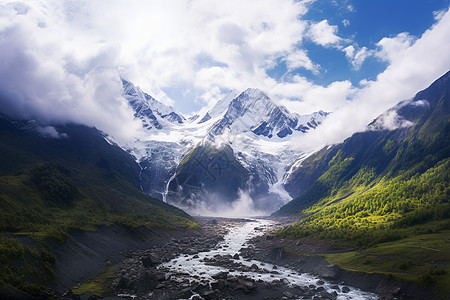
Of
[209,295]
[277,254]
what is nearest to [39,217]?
[209,295]

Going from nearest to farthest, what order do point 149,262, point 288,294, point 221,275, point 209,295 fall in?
point 209,295 < point 288,294 < point 221,275 < point 149,262

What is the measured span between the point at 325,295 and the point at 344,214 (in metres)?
117

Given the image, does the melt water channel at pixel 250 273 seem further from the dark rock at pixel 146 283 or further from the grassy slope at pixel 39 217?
the grassy slope at pixel 39 217

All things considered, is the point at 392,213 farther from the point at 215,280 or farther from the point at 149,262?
the point at 149,262

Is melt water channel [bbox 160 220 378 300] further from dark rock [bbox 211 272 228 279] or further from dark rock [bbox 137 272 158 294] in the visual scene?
dark rock [bbox 137 272 158 294]

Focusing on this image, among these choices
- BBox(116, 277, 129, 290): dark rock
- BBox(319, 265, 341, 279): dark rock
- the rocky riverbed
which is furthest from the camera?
BBox(319, 265, 341, 279): dark rock

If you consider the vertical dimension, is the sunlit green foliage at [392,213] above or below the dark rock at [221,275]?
above

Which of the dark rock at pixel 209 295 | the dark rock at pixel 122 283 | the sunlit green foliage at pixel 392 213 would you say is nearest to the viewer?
the dark rock at pixel 209 295

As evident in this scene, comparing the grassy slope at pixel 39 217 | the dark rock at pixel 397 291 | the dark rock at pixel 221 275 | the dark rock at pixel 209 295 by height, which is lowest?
the dark rock at pixel 209 295

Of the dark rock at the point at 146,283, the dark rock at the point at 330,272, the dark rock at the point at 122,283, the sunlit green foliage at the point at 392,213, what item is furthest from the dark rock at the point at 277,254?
the dark rock at the point at 122,283

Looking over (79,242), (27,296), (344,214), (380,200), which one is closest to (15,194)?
(79,242)

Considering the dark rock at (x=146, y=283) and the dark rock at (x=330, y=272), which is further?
the dark rock at (x=330, y=272)

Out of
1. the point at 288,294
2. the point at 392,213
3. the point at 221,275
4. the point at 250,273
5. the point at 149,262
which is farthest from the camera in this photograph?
the point at 392,213

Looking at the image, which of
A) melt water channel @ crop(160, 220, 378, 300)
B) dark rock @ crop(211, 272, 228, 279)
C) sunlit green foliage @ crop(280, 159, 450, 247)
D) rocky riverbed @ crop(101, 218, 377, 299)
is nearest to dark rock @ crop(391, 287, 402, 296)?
melt water channel @ crop(160, 220, 378, 300)
